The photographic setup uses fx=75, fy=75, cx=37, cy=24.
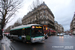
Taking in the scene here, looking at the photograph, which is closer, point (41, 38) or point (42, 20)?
point (41, 38)

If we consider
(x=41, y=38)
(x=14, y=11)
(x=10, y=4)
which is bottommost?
(x=41, y=38)

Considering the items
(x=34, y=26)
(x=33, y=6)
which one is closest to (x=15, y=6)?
(x=34, y=26)

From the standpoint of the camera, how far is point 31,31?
1026 cm

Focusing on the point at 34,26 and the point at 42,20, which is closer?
the point at 34,26

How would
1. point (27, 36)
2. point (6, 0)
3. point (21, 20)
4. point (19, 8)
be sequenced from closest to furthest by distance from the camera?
point (27, 36), point (6, 0), point (19, 8), point (21, 20)

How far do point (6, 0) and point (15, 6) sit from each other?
1.90 metres

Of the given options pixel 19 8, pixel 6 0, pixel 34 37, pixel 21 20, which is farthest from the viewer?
pixel 21 20

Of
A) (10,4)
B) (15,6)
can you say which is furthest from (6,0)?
(15,6)

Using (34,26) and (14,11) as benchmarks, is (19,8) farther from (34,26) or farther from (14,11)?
(34,26)

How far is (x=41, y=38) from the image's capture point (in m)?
10.6

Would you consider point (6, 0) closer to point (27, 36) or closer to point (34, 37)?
point (27, 36)

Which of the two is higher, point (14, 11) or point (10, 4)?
point (10, 4)

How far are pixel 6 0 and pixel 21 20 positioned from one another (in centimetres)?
6004

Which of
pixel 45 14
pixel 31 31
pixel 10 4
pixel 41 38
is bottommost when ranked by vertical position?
pixel 41 38
